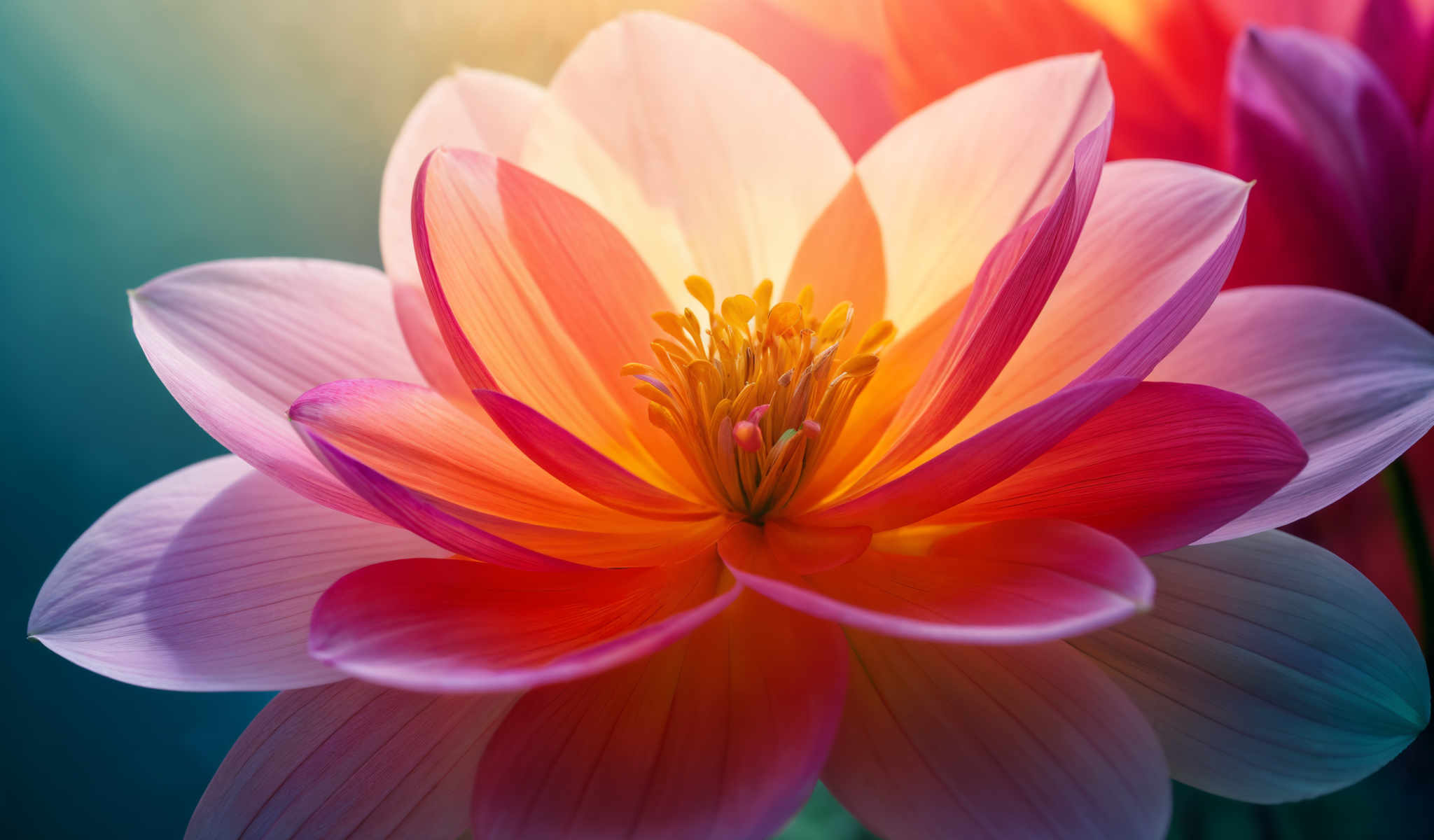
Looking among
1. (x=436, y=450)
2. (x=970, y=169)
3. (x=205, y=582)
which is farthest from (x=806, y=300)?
(x=205, y=582)


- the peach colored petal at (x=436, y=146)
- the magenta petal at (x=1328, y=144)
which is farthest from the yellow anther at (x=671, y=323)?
the magenta petal at (x=1328, y=144)

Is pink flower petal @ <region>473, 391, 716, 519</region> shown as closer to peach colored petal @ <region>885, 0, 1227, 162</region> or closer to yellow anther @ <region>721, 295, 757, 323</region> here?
yellow anther @ <region>721, 295, 757, 323</region>

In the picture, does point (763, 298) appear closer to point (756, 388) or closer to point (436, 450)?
point (756, 388)

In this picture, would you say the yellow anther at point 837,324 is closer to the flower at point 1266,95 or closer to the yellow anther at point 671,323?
the yellow anther at point 671,323

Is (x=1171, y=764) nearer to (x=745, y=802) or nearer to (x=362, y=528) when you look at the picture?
(x=745, y=802)

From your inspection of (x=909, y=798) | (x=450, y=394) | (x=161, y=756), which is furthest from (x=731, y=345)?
(x=161, y=756)

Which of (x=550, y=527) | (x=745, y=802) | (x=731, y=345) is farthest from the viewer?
(x=731, y=345)
